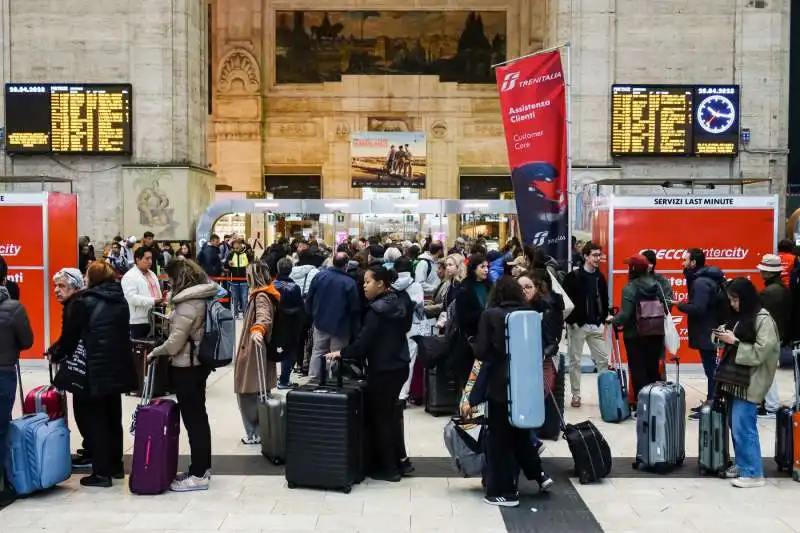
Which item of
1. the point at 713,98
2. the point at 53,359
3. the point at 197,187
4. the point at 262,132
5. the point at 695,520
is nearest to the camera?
the point at 695,520

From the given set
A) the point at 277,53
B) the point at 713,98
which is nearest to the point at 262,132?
the point at 277,53

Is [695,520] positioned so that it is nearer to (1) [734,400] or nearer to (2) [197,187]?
(1) [734,400]

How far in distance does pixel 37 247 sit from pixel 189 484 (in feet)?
19.9

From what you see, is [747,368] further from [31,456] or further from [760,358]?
[31,456]

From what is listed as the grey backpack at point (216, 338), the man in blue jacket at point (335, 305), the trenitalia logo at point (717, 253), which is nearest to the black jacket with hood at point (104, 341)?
the grey backpack at point (216, 338)

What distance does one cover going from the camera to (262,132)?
2817cm

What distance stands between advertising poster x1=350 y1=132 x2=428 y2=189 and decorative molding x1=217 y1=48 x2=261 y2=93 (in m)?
3.52

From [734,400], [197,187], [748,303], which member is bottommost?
[734,400]

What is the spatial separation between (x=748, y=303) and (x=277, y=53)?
78.6ft

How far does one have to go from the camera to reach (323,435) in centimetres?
630

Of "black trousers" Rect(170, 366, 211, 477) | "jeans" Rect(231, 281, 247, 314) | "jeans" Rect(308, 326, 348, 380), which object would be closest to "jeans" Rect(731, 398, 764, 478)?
"jeans" Rect(308, 326, 348, 380)

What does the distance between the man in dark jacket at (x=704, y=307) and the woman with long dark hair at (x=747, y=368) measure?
1.88 meters

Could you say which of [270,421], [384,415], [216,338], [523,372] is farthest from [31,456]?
[523,372]

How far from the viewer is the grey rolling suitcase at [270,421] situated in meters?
7.04
